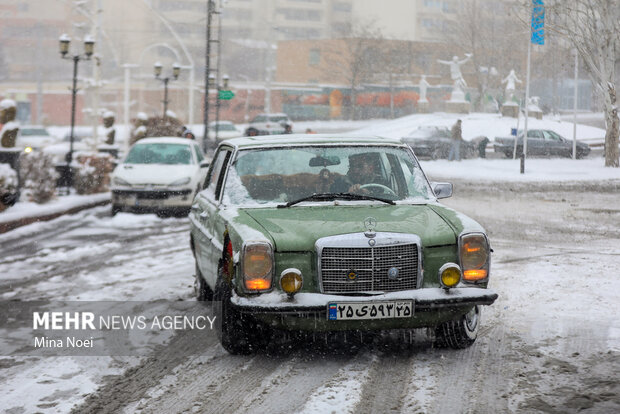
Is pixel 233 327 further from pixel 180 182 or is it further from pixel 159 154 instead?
pixel 159 154

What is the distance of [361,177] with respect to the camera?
688 cm

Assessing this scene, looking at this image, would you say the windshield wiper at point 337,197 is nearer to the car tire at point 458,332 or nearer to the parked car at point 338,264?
the parked car at point 338,264

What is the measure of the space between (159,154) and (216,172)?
31.5 feet

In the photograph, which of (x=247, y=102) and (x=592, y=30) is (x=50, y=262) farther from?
(x=247, y=102)

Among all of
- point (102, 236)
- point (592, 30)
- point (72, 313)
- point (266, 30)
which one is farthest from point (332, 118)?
point (72, 313)

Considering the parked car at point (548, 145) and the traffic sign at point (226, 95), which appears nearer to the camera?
the traffic sign at point (226, 95)

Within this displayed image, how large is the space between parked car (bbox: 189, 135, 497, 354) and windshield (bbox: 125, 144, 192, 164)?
10.5 m

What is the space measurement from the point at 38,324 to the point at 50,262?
11.8ft

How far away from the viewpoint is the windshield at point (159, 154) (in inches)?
666

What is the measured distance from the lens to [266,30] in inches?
4186

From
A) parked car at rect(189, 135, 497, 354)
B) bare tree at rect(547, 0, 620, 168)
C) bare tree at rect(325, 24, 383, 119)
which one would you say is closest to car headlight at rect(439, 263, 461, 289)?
parked car at rect(189, 135, 497, 354)

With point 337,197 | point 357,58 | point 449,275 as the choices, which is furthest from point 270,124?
point 449,275

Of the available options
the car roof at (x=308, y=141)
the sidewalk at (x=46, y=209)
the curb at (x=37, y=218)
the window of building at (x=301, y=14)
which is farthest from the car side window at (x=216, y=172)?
the window of building at (x=301, y=14)

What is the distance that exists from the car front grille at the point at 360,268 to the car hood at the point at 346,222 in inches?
5.4
